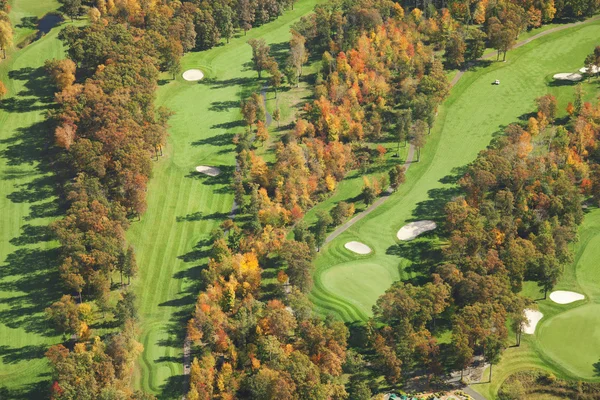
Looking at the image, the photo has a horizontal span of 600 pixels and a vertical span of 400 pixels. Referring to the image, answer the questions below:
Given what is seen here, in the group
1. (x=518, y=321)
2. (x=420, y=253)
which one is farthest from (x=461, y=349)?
(x=420, y=253)

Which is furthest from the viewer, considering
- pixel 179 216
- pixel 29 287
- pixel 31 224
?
pixel 179 216

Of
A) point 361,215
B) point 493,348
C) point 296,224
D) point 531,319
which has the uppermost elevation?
point 361,215

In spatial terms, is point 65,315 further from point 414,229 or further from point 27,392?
point 414,229

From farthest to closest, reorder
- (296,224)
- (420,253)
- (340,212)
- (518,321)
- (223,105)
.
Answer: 1. (223,105)
2. (340,212)
3. (296,224)
4. (420,253)
5. (518,321)

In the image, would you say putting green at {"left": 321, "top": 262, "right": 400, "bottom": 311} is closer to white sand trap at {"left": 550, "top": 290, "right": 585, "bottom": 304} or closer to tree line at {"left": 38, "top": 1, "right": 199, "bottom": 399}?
white sand trap at {"left": 550, "top": 290, "right": 585, "bottom": 304}

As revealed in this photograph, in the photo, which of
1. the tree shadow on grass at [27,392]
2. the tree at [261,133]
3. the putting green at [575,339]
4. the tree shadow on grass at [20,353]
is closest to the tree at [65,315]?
the tree shadow on grass at [20,353]

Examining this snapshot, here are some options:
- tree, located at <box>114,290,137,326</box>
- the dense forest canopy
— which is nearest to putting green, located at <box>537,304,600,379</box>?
the dense forest canopy

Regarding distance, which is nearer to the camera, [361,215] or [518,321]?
[518,321]

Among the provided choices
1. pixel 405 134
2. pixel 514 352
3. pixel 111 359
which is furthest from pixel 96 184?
pixel 514 352
